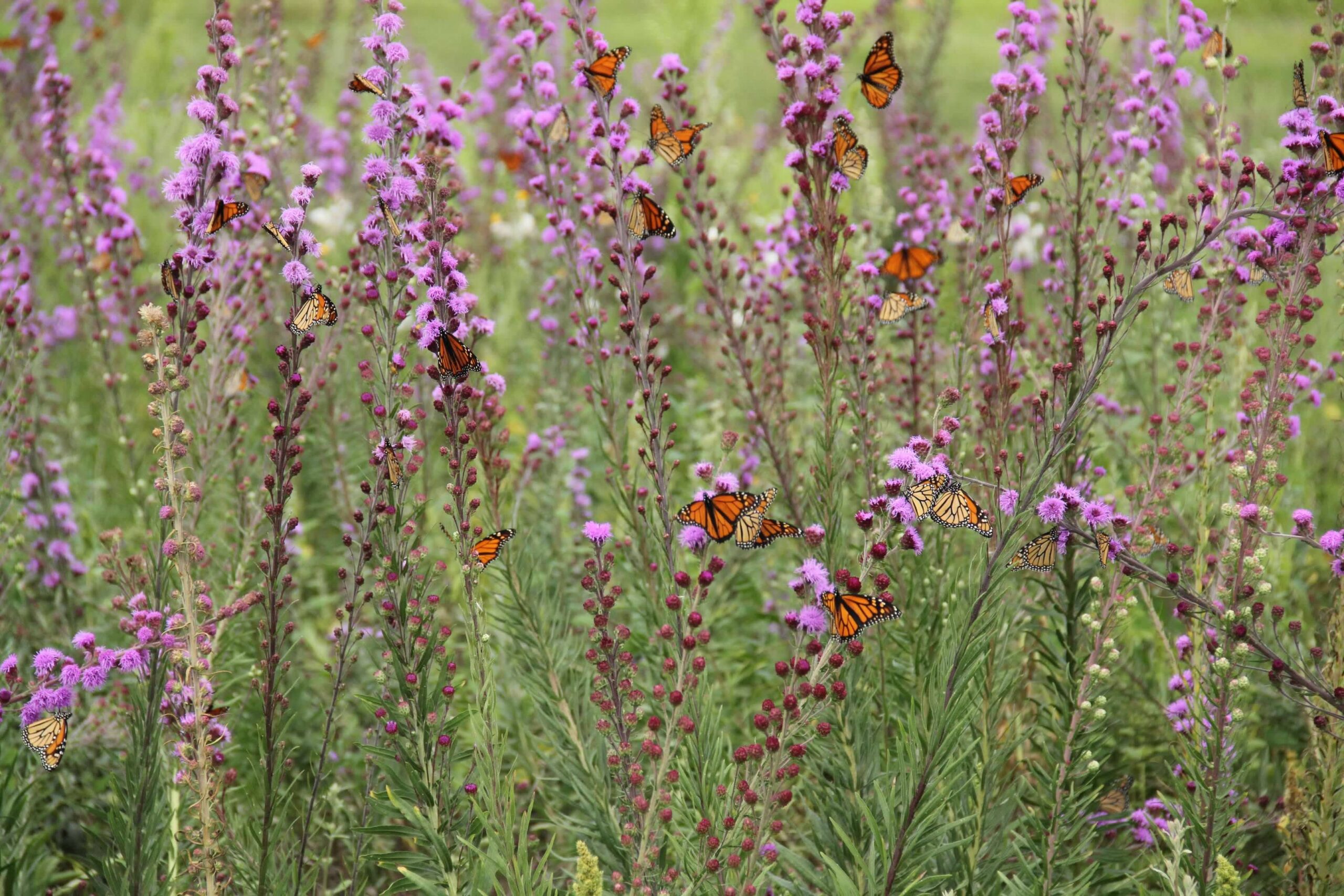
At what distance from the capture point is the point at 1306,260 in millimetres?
2824

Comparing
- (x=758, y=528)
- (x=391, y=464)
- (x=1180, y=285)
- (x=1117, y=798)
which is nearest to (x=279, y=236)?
(x=391, y=464)

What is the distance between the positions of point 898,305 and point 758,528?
1.48 metres

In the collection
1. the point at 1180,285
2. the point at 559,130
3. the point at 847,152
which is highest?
the point at 559,130

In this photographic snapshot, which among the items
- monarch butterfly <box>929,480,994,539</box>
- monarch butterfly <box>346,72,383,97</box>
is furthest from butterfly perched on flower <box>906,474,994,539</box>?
monarch butterfly <box>346,72,383,97</box>

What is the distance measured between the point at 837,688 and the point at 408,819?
1.24 meters

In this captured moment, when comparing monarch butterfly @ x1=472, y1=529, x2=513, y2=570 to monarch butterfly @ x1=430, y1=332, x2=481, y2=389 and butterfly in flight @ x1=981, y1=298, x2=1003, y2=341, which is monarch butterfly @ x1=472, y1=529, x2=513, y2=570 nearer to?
A: monarch butterfly @ x1=430, y1=332, x2=481, y2=389

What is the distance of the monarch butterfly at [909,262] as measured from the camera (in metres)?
3.76

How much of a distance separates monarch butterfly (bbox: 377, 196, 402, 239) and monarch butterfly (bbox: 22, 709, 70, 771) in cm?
152

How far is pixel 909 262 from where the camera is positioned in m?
3.80

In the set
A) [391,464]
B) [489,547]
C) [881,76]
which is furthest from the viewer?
[881,76]

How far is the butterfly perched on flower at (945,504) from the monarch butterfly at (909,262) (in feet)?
4.56

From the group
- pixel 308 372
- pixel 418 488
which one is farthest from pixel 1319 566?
pixel 308 372

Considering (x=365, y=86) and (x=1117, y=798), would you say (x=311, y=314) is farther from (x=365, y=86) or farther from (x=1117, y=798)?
(x=1117, y=798)

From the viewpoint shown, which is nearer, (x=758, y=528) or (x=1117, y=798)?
(x=758, y=528)
